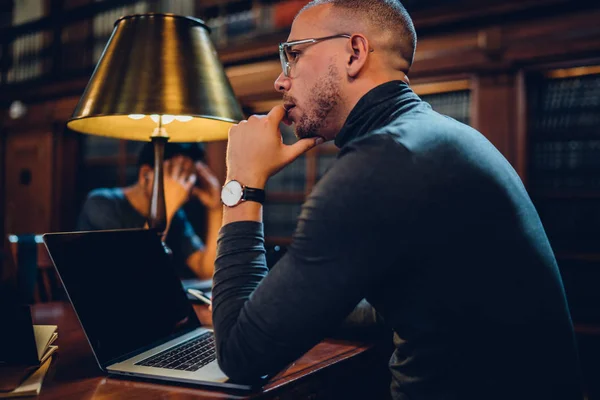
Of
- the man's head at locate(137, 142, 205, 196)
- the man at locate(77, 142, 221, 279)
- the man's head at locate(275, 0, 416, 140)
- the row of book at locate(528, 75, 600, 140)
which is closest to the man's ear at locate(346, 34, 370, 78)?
the man's head at locate(275, 0, 416, 140)

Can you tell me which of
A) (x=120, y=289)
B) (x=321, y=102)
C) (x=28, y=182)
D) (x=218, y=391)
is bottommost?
(x=218, y=391)

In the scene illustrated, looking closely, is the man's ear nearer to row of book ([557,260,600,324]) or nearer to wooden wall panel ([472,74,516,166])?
wooden wall panel ([472,74,516,166])

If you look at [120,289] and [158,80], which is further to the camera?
[158,80]

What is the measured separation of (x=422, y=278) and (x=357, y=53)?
1.58 ft

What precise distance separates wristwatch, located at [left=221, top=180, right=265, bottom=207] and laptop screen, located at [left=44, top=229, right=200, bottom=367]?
0.99ft

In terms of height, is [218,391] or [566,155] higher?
[566,155]

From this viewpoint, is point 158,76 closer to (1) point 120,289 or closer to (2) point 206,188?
(1) point 120,289

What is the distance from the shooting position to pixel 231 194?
3.06ft

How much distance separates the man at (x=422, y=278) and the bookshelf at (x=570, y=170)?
83.2 inches

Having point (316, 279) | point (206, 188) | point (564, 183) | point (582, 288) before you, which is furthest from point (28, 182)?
point (316, 279)

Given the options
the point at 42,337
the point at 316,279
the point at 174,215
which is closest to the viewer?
the point at 316,279

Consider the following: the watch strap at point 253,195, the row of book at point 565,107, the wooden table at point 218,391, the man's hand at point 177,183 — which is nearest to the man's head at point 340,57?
the watch strap at point 253,195

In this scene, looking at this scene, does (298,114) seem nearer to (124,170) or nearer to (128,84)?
(128,84)

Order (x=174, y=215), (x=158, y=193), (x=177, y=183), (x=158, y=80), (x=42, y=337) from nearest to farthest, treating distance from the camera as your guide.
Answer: (x=42, y=337) → (x=158, y=80) → (x=158, y=193) → (x=177, y=183) → (x=174, y=215)
